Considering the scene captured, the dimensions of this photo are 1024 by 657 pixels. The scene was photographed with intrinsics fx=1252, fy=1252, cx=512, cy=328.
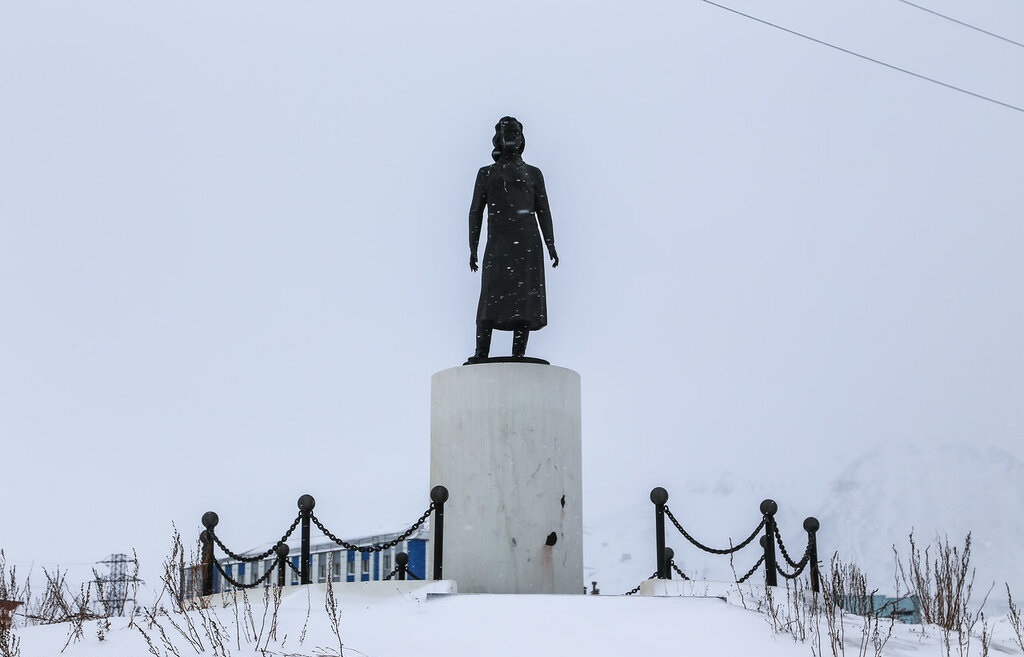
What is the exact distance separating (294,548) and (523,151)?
17.3 meters

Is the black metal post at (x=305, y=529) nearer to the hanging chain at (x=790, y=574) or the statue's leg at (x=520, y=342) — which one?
the statue's leg at (x=520, y=342)

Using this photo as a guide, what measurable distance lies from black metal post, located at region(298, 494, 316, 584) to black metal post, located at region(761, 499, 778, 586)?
454 centimetres

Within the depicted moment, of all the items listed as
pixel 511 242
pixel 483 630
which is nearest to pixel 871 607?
pixel 483 630

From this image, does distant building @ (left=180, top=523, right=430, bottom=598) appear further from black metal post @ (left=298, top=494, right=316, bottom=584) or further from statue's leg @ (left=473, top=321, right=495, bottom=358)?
black metal post @ (left=298, top=494, right=316, bottom=584)

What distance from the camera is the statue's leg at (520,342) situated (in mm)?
13539

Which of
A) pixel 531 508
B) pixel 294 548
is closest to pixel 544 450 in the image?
pixel 531 508

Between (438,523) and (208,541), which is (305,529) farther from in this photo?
(438,523)

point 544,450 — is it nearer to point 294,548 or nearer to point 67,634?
point 67,634

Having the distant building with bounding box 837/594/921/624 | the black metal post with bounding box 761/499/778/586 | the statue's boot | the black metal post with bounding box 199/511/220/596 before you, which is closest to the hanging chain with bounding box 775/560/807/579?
the black metal post with bounding box 761/499/778/586

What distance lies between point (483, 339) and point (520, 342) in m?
0.41

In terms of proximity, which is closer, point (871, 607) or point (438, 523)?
point (871, 607)

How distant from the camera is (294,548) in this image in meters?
29.0

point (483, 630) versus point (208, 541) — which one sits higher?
point (208, 541)

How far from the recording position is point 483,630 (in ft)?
31.6
